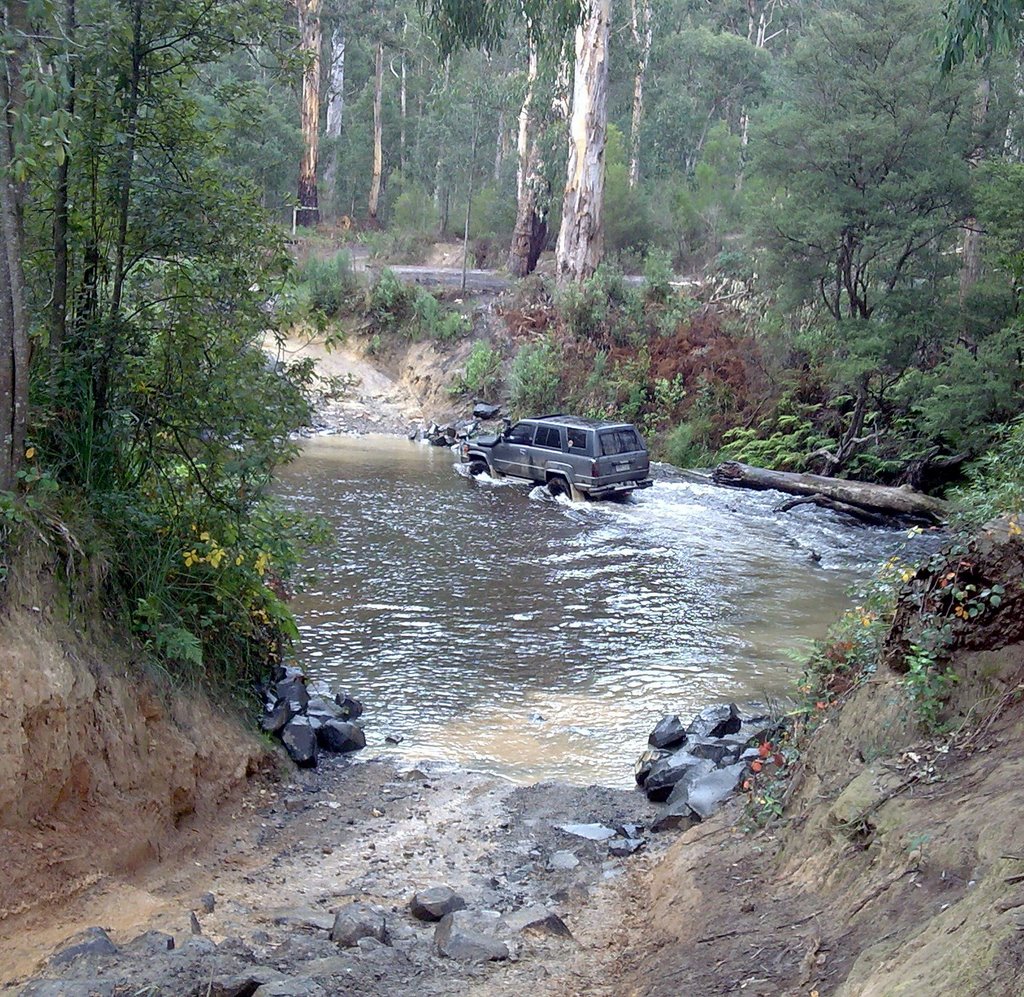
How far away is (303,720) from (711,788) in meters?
3.52

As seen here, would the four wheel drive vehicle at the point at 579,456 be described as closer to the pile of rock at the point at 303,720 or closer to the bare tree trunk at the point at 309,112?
the pile of rock at the point at 303,720

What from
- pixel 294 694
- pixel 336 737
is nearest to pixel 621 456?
pixel 336 737

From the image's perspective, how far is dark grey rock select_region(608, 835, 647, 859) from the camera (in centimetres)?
772

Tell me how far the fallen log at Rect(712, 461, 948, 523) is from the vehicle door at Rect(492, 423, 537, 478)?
14.0ft

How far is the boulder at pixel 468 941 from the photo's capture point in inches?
227

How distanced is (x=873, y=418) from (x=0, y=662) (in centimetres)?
2147

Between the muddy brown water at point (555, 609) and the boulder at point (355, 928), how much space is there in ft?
12.4

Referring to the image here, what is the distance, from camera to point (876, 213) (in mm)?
21891

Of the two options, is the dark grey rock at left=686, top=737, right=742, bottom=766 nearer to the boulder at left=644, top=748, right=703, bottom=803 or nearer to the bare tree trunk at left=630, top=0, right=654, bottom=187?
the boulder at left=644, top=748, right=703, bottom=803

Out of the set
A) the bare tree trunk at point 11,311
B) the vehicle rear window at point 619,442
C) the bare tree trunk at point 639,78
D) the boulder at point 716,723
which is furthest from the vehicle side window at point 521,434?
the bare tree trunk at point 639,78

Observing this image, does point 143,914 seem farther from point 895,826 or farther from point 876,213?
point 876,213

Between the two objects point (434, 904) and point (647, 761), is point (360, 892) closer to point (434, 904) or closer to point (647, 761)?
point (434, 904)

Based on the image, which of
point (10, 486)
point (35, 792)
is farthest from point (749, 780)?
point (10, 486)

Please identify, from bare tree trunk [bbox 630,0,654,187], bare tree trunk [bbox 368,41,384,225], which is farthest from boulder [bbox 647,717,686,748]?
bare tree trunk [bbox 368,41,384,225]
